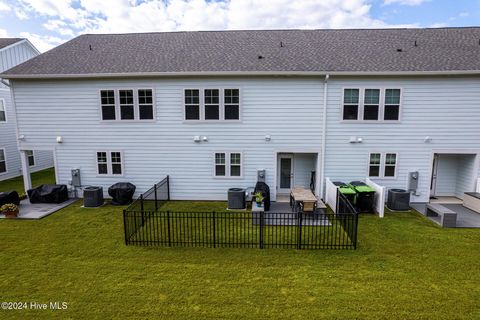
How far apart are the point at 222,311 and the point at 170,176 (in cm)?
734

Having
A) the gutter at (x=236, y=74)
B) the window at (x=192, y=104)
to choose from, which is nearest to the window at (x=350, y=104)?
the gutter at (x=236, y=74)

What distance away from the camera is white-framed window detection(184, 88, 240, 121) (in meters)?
10.5

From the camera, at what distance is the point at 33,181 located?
579 inches

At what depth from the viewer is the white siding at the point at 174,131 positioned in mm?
10383

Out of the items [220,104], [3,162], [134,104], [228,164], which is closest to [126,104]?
[134,104]

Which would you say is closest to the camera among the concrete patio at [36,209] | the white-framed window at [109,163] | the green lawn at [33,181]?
the concrete patio at [36,209]

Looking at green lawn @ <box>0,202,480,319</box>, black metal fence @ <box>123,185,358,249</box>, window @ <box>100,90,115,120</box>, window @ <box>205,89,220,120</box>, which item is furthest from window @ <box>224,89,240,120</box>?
green lawn @ <box>0,202,480,319</box>

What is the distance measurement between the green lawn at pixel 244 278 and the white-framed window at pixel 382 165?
3.31 meters

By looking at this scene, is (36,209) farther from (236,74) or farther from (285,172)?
(285,172)

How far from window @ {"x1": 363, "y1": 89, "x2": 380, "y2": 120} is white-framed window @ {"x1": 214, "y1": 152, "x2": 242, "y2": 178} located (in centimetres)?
535

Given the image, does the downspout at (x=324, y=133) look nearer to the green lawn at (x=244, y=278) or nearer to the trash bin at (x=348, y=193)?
the trash bin at (x=348, y=193)

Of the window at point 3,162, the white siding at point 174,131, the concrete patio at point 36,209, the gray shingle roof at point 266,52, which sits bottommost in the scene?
the concrete patio at point 36,209

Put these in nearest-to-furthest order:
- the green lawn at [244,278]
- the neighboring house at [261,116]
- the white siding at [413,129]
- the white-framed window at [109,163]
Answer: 1. the green lawn at [244,278]
2. the white siding at [413,129]
3. the neighboring house at [261,116]
4. the white-framed window at [109,163]

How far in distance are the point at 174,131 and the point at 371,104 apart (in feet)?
26.4
